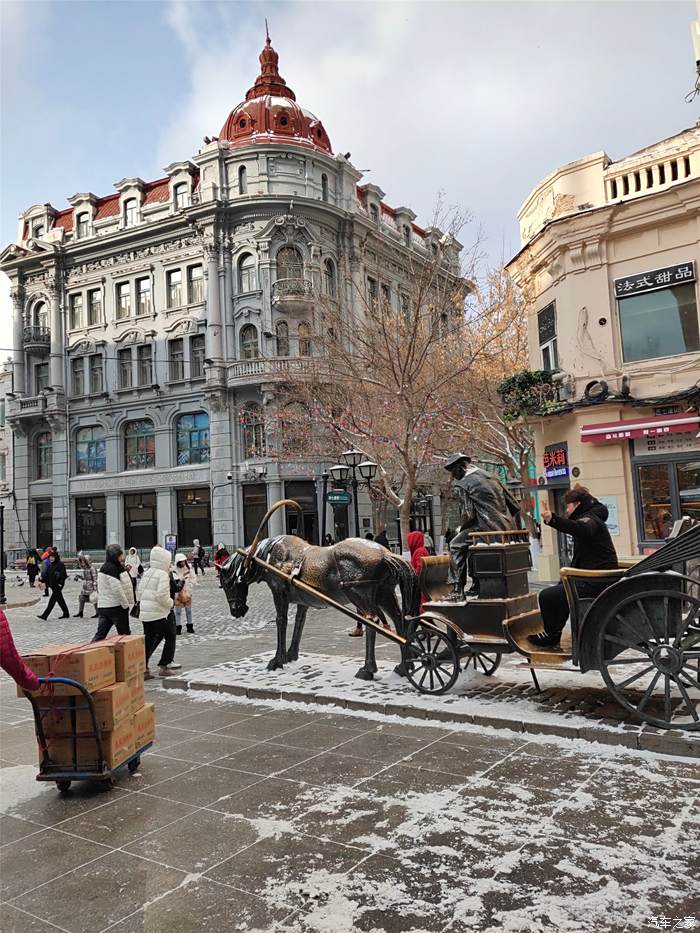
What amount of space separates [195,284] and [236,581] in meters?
32.9

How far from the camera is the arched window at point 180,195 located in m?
39.8

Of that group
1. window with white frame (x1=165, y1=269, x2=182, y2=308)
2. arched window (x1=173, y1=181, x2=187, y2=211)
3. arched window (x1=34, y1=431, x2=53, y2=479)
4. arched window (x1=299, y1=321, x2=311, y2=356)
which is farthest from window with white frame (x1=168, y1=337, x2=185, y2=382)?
arched window (x1=34, y1=431, x2=53, y2=479)

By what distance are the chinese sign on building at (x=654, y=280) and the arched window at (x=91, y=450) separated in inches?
1282

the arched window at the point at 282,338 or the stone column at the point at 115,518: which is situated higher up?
the arched window at the point at 282,338

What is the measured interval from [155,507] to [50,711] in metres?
35.4

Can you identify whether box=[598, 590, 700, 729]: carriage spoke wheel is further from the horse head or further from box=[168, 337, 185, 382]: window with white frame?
box=[168, 337, 185, 382]: window with white frame

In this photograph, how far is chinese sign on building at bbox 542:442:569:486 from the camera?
57.7 ft

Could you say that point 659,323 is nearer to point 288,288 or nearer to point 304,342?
point 304,342

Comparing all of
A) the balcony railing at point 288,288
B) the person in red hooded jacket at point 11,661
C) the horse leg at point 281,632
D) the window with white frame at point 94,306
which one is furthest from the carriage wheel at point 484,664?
the window with white frame at point 94,306

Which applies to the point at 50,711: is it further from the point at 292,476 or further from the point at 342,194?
the point at 342,194

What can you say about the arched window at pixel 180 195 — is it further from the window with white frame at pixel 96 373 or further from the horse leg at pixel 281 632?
the horse leg at pixel 281 632

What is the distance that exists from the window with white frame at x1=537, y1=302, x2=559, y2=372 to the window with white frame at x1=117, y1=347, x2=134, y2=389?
28260 millimetres

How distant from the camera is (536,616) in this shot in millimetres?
7480

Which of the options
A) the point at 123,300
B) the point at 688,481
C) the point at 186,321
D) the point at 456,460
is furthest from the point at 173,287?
the point at 456,460
